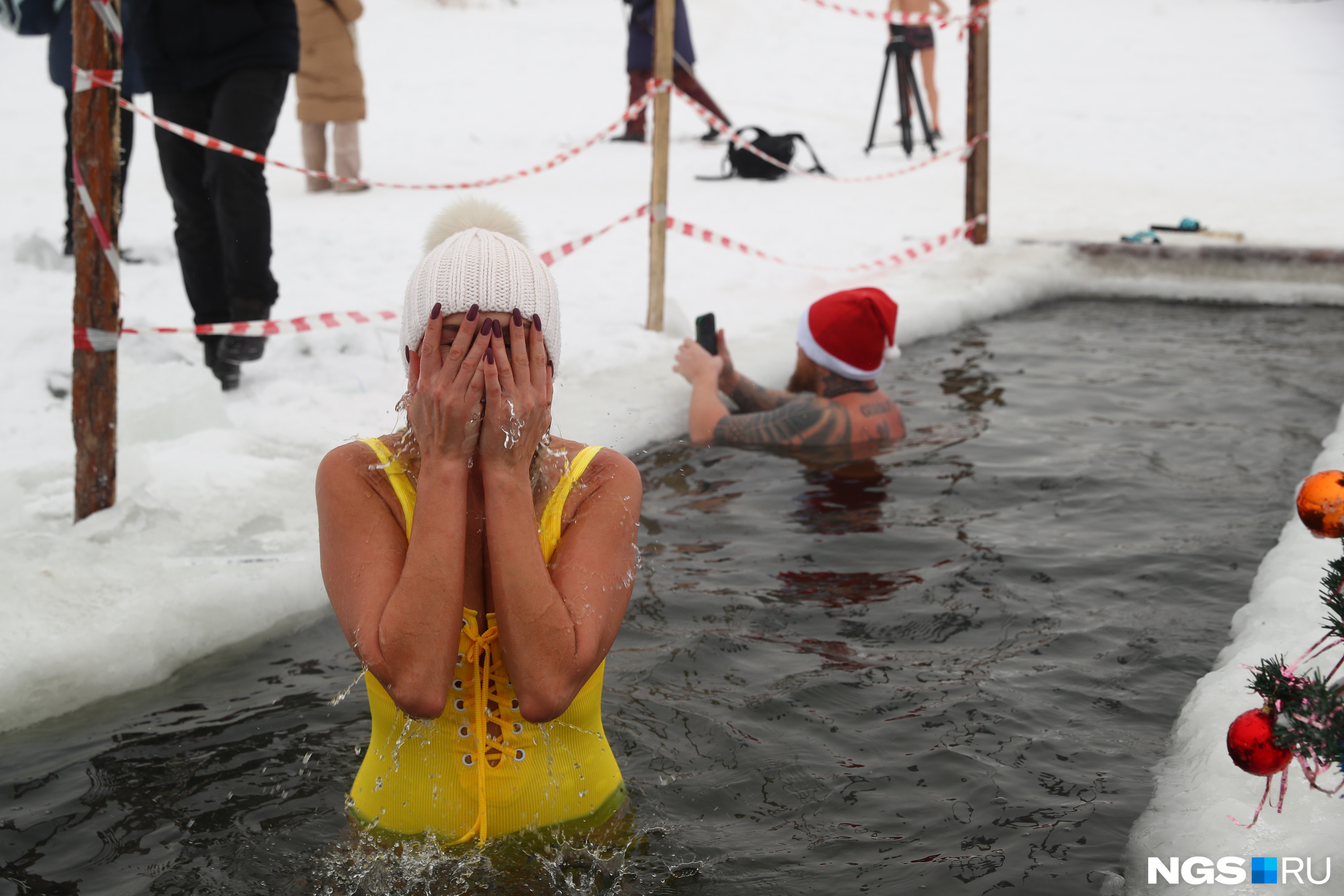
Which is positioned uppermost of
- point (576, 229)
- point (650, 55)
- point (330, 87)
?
point (650, 55)

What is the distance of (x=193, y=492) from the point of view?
4.42m

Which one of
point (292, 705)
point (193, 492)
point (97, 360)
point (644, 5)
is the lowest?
point (292, 705)

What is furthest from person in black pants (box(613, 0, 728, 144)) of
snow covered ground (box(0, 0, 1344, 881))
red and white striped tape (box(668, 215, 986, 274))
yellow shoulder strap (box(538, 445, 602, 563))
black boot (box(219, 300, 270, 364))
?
yellow shoulder strap (box(538, 445, 602, 563))

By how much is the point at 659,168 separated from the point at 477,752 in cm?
504

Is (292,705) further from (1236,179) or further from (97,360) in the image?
(1236,179)

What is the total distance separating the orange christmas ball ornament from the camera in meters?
1.73

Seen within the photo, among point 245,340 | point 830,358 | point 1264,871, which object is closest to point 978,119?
point 830,358

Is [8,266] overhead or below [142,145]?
below

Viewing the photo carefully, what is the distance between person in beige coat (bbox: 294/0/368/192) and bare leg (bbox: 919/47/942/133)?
6.65 meters

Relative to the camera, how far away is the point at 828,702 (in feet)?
11.5

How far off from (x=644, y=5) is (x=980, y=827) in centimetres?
1132

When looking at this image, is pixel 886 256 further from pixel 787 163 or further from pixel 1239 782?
pixel 1239 782

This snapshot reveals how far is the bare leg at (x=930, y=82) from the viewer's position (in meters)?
14.1

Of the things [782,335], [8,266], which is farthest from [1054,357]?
[8,266]
